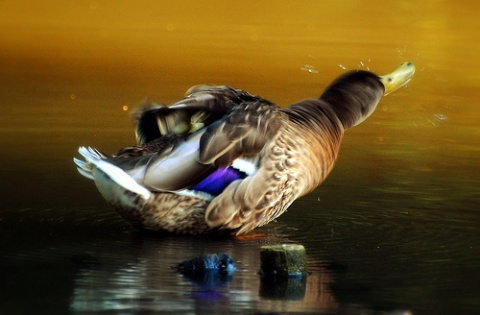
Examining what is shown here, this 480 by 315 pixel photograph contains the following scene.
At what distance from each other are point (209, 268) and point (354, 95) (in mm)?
2281

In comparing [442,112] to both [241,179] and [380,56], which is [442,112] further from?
[241,179]

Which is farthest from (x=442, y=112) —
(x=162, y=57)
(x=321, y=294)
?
(x=321, y=294)

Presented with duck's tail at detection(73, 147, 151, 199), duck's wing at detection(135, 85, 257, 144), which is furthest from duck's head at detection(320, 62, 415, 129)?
duck's tail at detection(73, 147, 151, 199)

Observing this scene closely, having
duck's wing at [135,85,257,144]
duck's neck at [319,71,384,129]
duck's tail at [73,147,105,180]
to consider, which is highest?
duck's neck at [319,71,384,129]

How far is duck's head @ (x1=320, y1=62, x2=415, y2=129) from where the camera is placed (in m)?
8.16

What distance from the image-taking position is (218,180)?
724cm

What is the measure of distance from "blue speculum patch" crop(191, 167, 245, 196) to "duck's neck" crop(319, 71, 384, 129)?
1076mm

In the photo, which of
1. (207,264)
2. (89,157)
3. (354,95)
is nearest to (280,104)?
(354,95)

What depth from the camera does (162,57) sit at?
1415 cm

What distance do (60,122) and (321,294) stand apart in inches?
198

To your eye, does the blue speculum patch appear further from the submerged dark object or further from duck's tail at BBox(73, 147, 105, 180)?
the submerged dark object

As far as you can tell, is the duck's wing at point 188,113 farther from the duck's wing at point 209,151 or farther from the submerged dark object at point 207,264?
the submerged dark object at point 207,264

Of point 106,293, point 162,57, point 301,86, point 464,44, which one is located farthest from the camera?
point 464,44

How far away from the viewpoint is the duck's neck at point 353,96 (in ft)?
26.8
